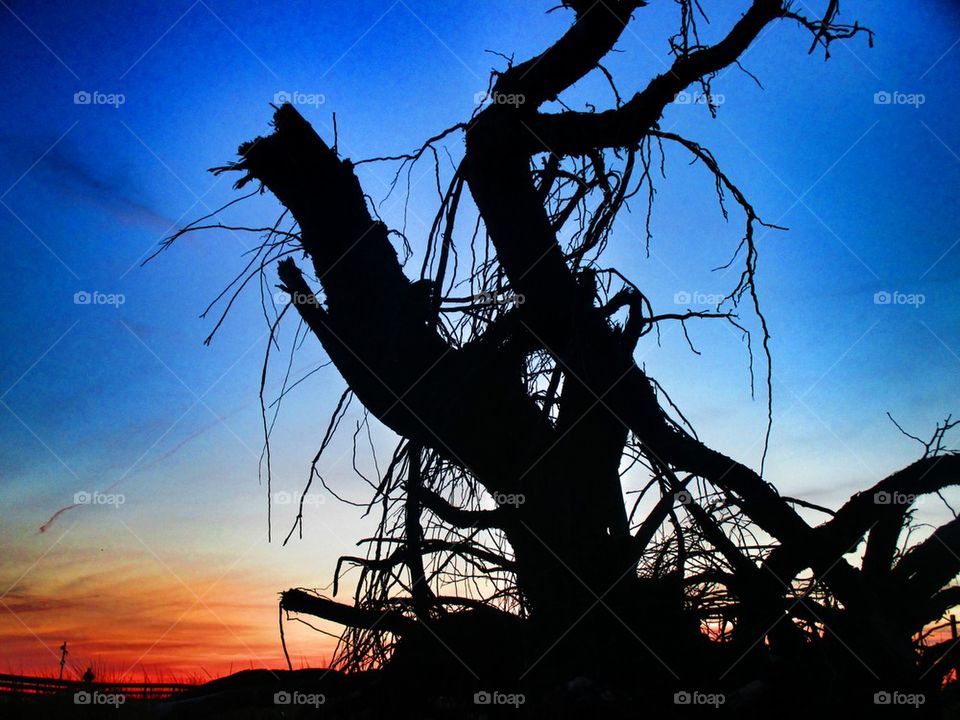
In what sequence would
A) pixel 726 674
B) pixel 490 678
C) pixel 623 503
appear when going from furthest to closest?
pixel 623 503
pixel 490 678
pixel 726 674

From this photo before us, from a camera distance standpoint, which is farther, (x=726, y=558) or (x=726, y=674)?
(x=726, y=558)

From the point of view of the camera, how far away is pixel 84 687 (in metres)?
4.37

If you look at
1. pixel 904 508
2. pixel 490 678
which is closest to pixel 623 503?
pixel 490 678

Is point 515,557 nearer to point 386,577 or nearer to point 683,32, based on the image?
point 386,577

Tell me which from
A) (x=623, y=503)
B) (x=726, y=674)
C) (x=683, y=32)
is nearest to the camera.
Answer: (x=726, y=674)

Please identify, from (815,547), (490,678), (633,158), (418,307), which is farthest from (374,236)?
(815,547)

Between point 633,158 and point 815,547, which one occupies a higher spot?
point 633,158

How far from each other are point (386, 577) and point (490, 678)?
0.76 m

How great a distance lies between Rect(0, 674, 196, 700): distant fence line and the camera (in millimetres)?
4328

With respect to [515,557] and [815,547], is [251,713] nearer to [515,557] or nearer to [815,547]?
[515,557]

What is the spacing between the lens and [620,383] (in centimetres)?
375

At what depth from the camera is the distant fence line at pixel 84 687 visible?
14.2 ft

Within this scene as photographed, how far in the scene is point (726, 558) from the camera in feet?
11.0

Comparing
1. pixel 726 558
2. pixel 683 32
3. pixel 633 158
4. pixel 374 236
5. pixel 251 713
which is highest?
pixel 683 32
